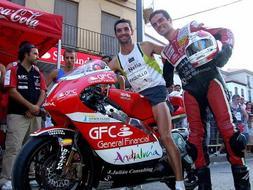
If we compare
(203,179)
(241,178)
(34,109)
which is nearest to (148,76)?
(203,179)

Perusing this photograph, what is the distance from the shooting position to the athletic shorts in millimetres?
3922

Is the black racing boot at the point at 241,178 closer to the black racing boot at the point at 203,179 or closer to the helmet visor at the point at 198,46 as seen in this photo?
the black racing boot at the point at 203,179

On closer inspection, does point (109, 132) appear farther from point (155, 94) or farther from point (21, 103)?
point (21, 103)

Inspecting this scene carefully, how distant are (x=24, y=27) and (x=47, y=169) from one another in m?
3.85

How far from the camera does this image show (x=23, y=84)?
16.9 feet

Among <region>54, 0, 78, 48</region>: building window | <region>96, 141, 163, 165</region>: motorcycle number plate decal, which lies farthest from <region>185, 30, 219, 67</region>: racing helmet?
<region>54, 0, 78, 48</region>: building window

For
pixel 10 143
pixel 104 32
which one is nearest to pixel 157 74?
pixel 10 143

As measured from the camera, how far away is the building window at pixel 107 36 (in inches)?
738

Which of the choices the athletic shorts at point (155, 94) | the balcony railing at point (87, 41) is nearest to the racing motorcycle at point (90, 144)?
the athletic shorts at point (155, 94)

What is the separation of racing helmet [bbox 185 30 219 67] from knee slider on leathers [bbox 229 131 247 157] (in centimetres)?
80

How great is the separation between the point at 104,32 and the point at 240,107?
30.9ft

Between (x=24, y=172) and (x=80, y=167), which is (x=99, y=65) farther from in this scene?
(x=24, y=172)

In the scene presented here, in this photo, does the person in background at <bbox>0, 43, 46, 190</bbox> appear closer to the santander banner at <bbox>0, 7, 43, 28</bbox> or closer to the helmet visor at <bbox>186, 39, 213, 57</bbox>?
the santander banner at <bbox>0, 7, 43, 28</bbox>

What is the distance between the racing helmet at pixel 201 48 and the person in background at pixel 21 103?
246 centimetres
